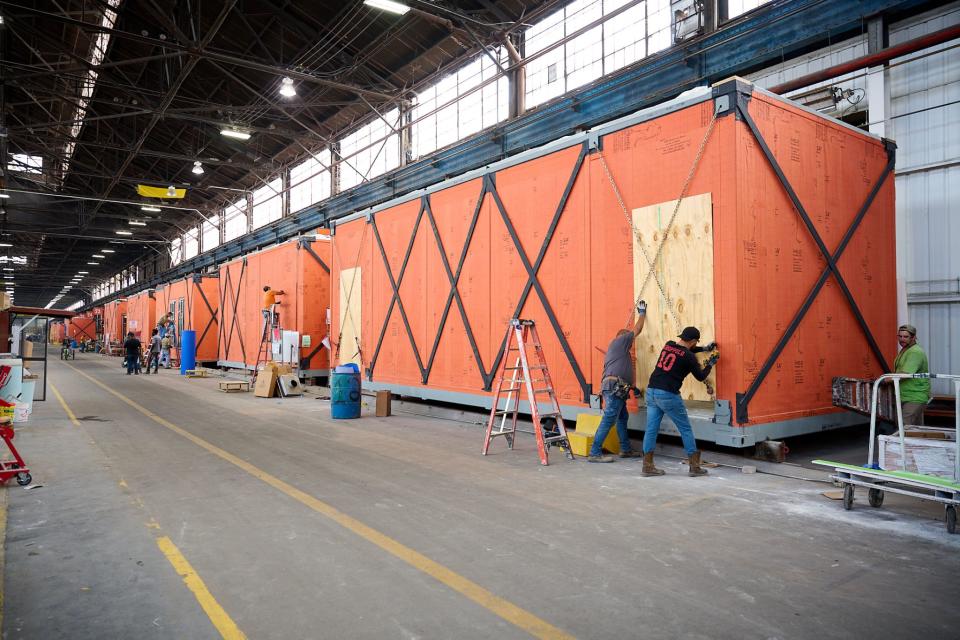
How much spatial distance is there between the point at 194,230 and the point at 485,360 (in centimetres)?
4209

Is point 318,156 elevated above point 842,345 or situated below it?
above

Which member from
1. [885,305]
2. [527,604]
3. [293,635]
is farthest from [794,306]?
[293,635]

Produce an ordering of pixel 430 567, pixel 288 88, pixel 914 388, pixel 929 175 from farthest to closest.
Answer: pixel 288 88 → pixel 929 175 → pixel 914 388 → pixel 430 567

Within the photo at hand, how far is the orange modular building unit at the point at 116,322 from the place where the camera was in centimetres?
4293

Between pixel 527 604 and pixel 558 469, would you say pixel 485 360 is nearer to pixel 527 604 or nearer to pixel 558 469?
pixel 558 469

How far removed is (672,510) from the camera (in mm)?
5098

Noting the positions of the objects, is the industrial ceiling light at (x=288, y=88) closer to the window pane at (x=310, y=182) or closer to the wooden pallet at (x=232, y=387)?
the window pane at (x=310, y=182)

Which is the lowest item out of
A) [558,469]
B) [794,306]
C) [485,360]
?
[558,469]

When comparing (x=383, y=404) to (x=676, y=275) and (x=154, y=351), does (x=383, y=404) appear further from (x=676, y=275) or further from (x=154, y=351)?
(x=154, y=351)

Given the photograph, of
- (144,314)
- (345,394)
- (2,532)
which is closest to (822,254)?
(345,394)

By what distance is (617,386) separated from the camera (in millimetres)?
7016

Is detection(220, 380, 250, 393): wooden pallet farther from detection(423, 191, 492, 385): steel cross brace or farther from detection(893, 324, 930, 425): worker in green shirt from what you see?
detection(893, 324, 930, 425): worker in green shirt

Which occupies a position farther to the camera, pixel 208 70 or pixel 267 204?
pixel 267 204

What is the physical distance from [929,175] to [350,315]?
477 inches
